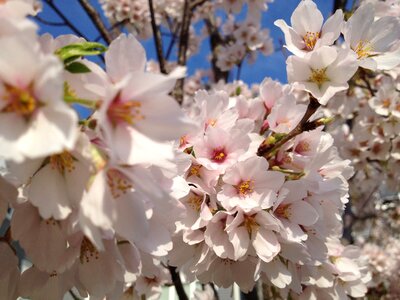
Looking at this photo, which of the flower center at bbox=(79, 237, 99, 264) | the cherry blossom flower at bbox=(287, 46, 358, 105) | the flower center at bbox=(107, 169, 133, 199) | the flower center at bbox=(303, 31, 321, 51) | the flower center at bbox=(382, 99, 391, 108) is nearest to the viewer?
the flower center at bbox=(107, 169, 133, 199)

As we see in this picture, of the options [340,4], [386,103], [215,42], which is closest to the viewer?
[386,103]

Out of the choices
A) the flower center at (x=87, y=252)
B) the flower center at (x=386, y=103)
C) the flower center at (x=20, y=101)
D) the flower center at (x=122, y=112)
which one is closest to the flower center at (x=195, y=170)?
the flower center at (x=87, y=252)

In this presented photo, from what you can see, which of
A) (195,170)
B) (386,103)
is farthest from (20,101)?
(386,103)

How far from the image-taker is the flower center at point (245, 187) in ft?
3.62

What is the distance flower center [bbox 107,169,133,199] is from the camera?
2.13 feet

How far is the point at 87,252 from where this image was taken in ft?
2.82

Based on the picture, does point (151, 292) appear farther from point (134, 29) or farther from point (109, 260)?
point (134, 29)

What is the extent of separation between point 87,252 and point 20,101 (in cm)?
38

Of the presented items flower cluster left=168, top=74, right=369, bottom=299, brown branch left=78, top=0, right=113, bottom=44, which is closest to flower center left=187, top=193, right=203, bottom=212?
flower cluster left=168, top=74, right=369, bottom=299

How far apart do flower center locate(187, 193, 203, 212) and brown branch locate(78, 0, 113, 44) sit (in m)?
2.03

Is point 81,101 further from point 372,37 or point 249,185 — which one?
point 372,37

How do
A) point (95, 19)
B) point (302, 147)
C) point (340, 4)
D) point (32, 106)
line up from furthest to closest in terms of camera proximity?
point (340, 4) → point (95, 19) → point (302, 147) → point (32, 106)

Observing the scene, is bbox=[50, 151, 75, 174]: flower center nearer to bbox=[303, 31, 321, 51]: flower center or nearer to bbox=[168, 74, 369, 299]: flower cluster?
bbox=[168, 74, 369, 299]: flower cluster

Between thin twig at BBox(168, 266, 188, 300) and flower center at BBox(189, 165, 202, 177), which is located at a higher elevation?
flower center at BBox(189, 165, 202, 177)
